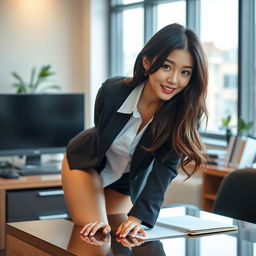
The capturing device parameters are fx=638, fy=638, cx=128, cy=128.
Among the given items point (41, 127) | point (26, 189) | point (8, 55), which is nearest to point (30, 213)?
point (26, 189)

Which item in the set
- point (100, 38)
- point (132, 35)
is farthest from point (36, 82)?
point (132, 35)

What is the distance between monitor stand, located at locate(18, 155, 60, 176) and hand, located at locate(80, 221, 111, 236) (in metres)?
2.73

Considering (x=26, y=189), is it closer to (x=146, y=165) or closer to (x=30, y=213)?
(x=30, y=213)

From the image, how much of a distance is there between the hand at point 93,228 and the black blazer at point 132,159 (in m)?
0.11

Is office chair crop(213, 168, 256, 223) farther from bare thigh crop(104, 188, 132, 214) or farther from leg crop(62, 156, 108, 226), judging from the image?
leg crop(62, 156, 108, 226)

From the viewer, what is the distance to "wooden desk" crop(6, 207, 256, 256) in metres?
1.88

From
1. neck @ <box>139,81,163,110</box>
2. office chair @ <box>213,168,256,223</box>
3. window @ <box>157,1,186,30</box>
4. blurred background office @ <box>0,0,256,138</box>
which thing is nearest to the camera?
neck @ <box>139,81,163,110</box>

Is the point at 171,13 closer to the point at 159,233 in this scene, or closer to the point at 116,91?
the point at 116,91

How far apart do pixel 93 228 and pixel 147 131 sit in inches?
16.2

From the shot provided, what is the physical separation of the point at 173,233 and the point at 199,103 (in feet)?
1.49

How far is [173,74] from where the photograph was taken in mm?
2096

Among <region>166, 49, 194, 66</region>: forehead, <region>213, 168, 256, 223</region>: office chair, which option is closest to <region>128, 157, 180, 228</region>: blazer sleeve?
<region>166, 49, 194, 66</region>: forehead

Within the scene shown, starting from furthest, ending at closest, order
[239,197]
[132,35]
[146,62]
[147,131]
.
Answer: [132,35], [239,197], [147,131], [146,62]

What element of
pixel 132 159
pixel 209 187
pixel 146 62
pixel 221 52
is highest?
pixel 221 52
